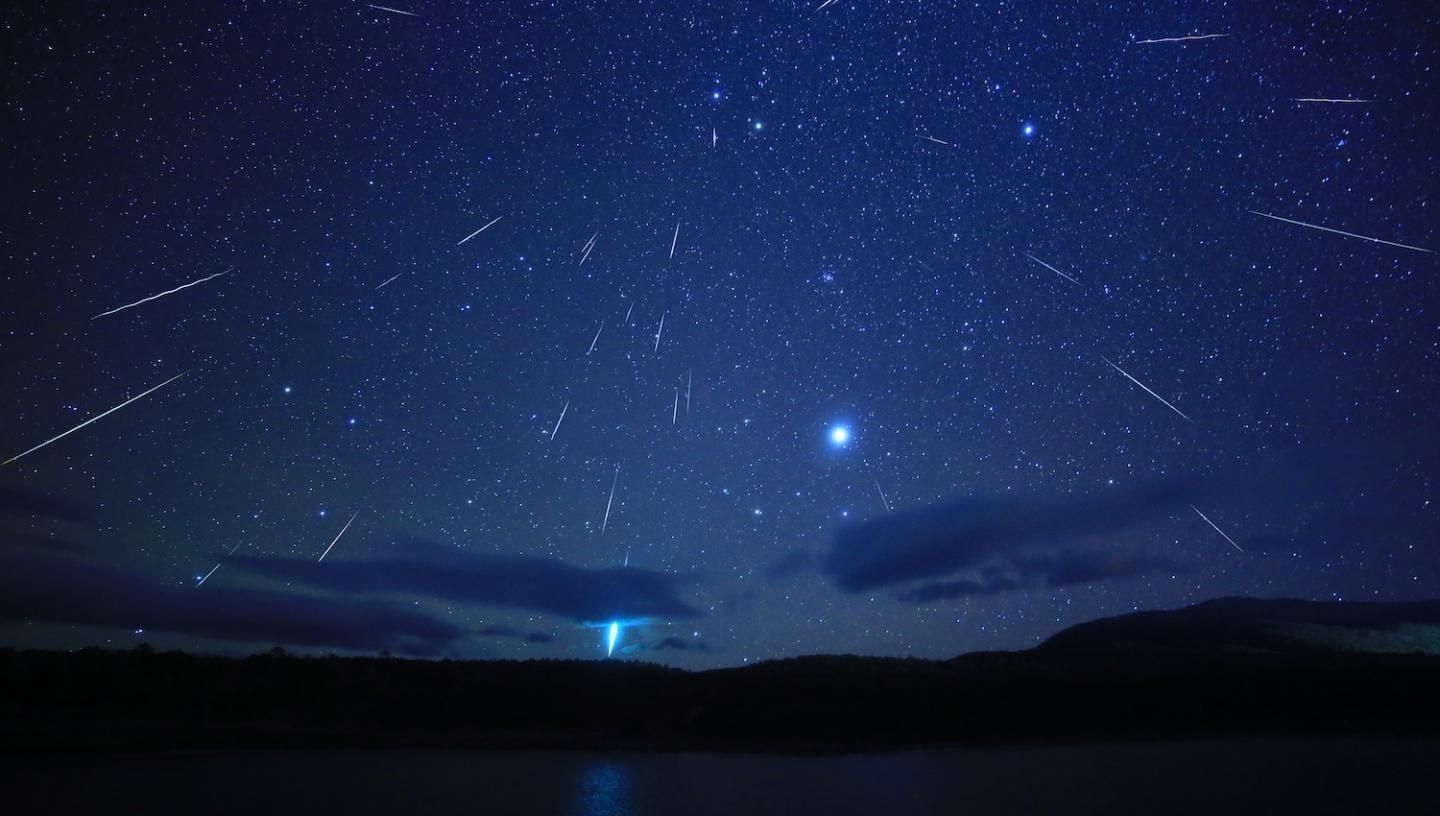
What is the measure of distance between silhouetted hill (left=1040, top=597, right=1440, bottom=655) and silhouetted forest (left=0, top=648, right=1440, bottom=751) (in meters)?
20.5

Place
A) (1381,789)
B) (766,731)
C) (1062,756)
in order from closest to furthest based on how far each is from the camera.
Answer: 1. (1381,789)
2. (1062,756)
3. (766,731)

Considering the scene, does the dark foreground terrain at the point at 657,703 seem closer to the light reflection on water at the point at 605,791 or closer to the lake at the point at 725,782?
the lake at the point at 725,782

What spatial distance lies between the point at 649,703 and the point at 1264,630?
2093 inches

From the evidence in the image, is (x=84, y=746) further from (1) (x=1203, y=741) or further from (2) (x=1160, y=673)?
(2) (x=1160, y=673)

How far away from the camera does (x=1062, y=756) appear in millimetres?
18609

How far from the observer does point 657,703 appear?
27234 mm

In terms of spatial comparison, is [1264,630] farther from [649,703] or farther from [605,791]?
[605,791]

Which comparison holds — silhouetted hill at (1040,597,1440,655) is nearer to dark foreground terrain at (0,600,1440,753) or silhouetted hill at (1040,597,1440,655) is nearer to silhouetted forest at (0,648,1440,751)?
dark foreground terrain at (0,600,1440,753)

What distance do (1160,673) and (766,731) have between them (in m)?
20.1

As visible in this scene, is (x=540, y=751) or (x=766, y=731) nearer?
(x=540, y=751)

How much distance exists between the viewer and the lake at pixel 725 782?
39.9 ft

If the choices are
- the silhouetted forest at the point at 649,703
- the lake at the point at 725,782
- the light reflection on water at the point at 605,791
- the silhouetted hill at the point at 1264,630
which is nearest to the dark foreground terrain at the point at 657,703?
the silhouetted forest at the point at 649,703

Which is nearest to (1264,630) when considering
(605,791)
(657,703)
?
(657,703)

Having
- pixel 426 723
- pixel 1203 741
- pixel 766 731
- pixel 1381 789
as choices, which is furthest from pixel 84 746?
pixel 1203 741
